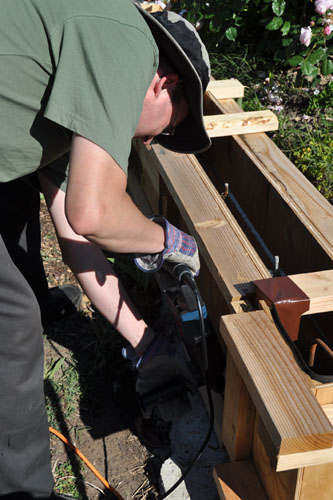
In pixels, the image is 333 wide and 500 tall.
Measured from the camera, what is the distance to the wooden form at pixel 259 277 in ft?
4.87

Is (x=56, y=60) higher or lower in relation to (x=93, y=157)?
higher

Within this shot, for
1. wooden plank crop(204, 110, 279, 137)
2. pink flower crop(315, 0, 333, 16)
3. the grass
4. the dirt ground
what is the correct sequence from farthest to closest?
pink flower crop(315, 0, 333, 16), the grass, wooden plank crop(204, 110, 279, 137), the dirt ground

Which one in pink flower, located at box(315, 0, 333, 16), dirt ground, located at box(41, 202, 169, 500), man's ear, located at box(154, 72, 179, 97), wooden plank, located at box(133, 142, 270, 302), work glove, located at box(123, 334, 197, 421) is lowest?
dirt ground, located at box(41, 202, 169, 500)

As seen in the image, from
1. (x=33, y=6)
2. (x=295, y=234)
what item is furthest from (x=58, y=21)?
(x=295, y=234)

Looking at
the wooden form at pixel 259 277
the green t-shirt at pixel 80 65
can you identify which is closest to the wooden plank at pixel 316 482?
the wooden form at pixel 259 277

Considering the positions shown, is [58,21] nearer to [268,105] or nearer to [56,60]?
[56,60]

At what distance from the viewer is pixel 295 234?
2.54 m

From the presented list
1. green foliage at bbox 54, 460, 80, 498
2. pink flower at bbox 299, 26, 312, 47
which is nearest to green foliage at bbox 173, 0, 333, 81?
pink flower at bbox 299, 26, 312, 47

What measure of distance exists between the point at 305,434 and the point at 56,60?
119 centimetres

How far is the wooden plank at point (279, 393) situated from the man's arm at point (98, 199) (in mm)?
436

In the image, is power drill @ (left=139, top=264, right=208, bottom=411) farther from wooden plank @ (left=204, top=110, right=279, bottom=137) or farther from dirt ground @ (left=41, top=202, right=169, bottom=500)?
wooden plank @ (left=204, top=110, right=279, bottom=137)

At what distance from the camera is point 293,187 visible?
2623 millimetres

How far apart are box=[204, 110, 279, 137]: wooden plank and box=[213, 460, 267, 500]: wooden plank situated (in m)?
1.68

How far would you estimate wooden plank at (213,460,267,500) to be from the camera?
1973 mm
